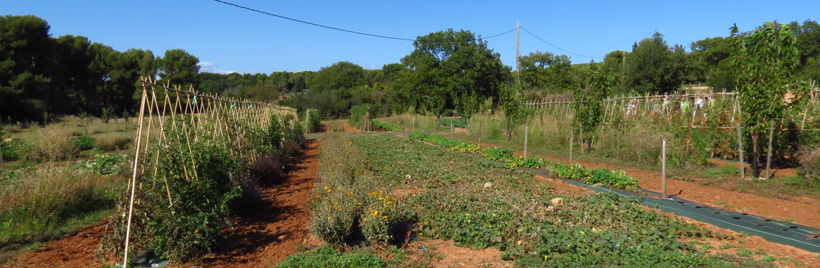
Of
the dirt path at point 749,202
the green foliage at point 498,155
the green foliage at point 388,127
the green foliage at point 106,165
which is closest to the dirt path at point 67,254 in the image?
the green foliage at point 106,165

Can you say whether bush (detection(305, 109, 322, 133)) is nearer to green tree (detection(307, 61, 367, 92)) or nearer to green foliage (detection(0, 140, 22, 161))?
green foliage (detection(0, 140, 22, 161))

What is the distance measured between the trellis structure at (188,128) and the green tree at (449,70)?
75.8 ft

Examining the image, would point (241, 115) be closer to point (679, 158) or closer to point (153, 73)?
point (679, 158)

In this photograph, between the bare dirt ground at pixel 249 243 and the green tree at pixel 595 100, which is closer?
the bare dirt ground at pixel 249 243

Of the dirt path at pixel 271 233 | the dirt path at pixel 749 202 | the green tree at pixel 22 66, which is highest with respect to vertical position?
the green tree at pixel 22 66

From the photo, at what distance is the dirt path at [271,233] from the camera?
491 cm

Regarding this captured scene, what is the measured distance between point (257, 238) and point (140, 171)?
5.05 ft

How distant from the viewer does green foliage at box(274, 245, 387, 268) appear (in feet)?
14.5

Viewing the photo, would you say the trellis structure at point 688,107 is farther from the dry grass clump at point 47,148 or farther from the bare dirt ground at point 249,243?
the dry grass clump at point 47,148

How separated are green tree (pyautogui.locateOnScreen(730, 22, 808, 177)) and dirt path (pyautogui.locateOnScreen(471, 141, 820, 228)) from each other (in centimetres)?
199

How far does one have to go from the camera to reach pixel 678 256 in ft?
14.4

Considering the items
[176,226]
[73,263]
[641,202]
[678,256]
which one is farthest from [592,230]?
[73,263]

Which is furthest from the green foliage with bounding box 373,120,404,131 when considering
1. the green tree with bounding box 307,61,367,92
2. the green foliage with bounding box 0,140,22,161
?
the green tree with bounding box 307,61,367,92

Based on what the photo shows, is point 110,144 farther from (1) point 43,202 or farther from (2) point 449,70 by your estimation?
(2) point 449,70
